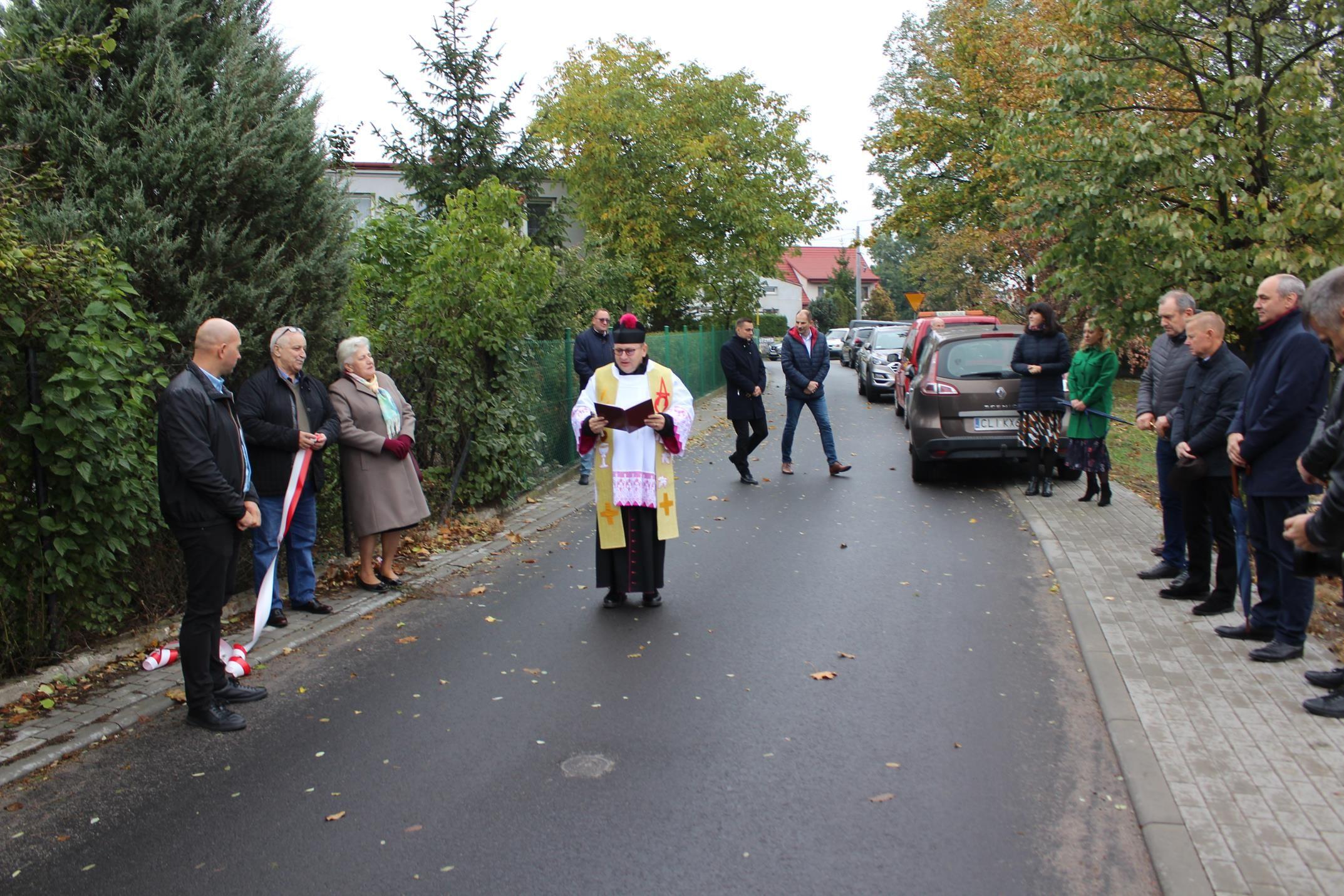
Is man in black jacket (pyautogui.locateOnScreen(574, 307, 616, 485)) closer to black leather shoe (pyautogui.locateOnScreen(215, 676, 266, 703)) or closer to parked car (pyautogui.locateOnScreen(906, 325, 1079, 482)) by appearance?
parked car (pyautogui.locateOnScreen(906, 325, 1079, 482))

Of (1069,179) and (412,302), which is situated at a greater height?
(1069,179)

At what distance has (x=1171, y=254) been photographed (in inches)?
476

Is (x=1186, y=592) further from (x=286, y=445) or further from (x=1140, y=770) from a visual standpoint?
(x=286, y=445)

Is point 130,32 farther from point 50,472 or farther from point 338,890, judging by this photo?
point 338,890

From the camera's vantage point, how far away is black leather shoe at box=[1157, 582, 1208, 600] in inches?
277

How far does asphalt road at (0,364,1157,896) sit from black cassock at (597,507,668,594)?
10.7 inches

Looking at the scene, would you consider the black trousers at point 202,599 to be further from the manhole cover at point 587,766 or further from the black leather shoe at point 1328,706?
the black leather shoe at point 1328,706

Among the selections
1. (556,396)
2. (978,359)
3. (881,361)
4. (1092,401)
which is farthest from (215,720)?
(881,361)

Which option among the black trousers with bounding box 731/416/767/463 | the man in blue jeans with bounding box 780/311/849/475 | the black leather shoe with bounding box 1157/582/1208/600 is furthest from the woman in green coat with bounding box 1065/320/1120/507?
the black trousers with bounding box 731/416/767/463

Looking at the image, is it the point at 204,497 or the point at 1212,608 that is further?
the point at 1212,608

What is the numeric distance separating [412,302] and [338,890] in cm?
651

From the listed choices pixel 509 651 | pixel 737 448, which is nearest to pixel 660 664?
pixel 509 651

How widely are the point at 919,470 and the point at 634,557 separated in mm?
6406

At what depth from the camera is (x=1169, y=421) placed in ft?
23.6
